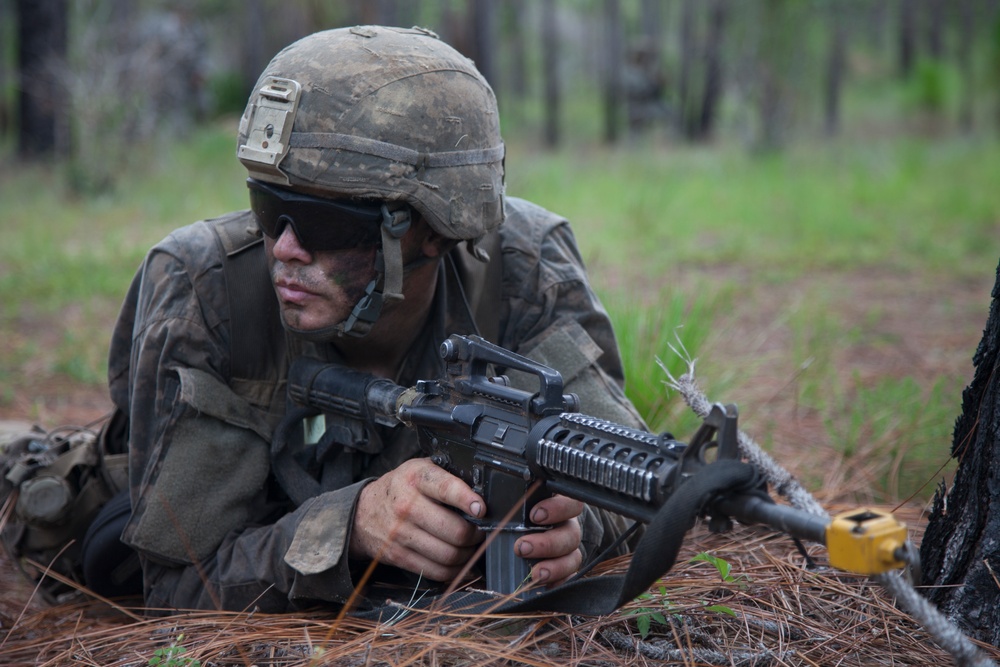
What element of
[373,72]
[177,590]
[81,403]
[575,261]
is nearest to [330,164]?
[373,72]

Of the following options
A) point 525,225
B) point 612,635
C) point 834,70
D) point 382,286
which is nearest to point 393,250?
point 382,286

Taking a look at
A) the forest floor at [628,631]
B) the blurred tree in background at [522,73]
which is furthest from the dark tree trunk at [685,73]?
the forest floor at [628,631]

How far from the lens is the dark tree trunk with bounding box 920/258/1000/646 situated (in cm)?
196

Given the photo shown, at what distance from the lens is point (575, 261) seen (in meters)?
2.75

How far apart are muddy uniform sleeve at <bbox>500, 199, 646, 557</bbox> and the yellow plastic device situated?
1.13 meters

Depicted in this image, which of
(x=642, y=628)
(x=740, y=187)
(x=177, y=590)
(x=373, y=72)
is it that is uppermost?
(x=373, y=72)

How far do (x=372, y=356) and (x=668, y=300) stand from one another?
5.29 ft

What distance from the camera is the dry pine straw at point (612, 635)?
191 cm

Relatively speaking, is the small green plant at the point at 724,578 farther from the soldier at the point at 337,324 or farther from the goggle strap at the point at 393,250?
the goggle strap at the point at 393,250

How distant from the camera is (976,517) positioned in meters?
2.00

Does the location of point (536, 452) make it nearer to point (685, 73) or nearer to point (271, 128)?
point (271, 128)

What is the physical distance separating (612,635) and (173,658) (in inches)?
36.2

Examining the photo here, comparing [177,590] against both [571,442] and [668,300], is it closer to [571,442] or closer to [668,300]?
[571,442]

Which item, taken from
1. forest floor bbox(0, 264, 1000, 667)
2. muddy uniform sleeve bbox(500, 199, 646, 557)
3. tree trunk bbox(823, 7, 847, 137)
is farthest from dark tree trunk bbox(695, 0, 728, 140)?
muddy uniform sleeve bbox(500, 199, 646, 557)
